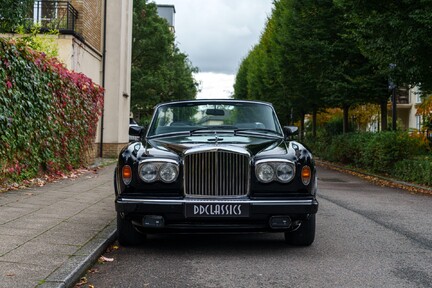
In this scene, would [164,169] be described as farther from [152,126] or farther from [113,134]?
[113,134]

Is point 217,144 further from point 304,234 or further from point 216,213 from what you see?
point 304,234

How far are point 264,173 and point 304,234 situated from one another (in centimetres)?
97

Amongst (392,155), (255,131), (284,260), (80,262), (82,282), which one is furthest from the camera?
(392,155)

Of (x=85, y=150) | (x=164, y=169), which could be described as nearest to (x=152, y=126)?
(x=164, y=169)

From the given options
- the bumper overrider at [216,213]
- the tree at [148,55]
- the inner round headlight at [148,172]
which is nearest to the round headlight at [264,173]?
the bumper overrider at [216,213]

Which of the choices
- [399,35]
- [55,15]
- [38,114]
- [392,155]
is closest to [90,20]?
[55,15]

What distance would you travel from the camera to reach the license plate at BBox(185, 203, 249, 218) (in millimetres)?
5211

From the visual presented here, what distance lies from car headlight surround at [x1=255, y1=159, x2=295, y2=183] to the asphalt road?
80cm

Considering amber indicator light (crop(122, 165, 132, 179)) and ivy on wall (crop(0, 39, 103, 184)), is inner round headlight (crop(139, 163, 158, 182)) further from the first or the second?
ivy on wall (crop(0, 39, 103, 184))

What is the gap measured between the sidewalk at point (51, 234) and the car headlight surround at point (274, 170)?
176cm

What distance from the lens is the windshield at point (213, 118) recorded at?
6.68m

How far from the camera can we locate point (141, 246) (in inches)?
236

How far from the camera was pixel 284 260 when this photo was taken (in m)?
5.31

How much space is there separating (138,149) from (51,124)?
23.1 feet
